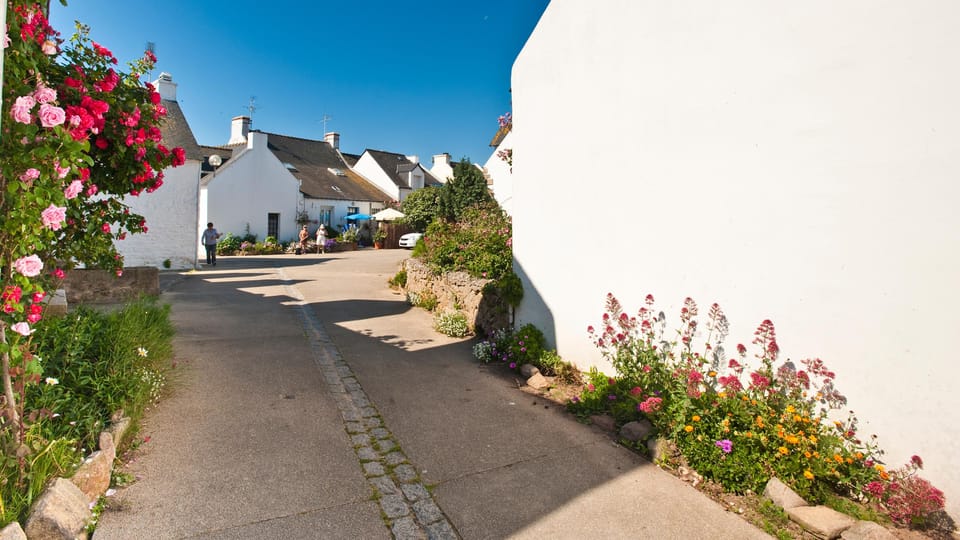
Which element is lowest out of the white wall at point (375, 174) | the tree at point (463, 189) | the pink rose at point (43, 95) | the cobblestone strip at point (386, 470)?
the cobblestone strip at point (386, 470)

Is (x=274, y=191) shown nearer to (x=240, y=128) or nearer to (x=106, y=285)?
(x=240, y=128)

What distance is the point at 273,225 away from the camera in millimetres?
28609

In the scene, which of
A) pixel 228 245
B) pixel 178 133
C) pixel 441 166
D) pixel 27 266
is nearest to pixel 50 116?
pixel 27 266

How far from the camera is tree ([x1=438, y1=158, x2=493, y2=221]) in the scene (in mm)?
25344

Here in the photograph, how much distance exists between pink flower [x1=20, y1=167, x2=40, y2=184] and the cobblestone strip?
276cm

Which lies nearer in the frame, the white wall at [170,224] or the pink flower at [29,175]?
the pink flower at [29,175]

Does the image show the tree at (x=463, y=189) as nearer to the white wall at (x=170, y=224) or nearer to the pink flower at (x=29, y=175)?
the white wall at (x=170, y=224)

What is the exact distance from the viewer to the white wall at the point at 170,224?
674 inches

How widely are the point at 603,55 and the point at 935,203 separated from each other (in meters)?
3.54

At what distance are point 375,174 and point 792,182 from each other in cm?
3912

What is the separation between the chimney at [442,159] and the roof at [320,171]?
10.6 metres

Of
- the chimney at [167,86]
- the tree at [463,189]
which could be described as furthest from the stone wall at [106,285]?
the tree at [463,189]

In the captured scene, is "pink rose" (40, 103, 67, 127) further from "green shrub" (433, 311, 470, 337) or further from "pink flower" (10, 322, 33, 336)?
"green shrub" (433, 311, 470, 337)

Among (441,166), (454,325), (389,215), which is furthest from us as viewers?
(441,166)
